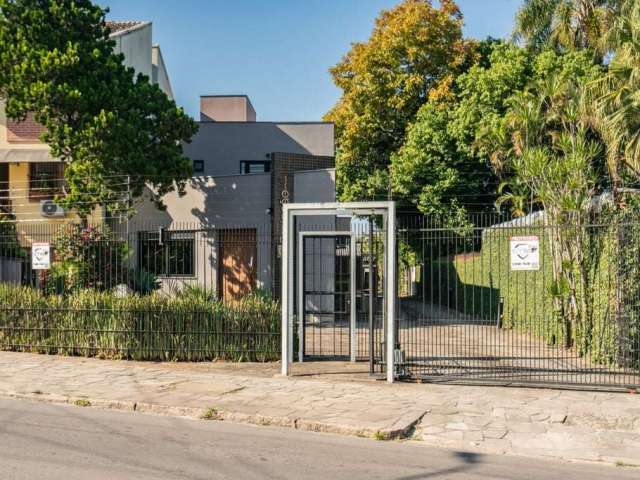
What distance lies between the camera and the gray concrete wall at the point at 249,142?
29.1 m

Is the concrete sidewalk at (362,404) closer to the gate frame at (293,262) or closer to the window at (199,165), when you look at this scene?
the gate frame at (293,262)

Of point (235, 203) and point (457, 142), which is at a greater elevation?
point (457, 142)

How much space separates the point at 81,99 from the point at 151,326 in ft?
24.4

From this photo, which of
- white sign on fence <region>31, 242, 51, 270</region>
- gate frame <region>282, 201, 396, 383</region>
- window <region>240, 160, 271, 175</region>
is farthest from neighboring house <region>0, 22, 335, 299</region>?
window <region>240, 160, 271, 175</region>

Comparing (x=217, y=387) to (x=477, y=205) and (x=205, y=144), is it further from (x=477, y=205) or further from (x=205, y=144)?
(x=477, y=205)

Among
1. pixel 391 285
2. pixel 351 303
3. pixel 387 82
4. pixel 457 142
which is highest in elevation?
pixel 387 82

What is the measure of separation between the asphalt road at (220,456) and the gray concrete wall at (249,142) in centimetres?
2102

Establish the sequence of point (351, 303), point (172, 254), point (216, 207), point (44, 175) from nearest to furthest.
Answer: point (351, 303)
point (172, 254)
point (216, 207)
point (44, 175)

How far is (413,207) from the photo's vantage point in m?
33.1

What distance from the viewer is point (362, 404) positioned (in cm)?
963

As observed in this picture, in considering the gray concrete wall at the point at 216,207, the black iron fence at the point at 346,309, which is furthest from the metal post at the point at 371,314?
the gray concrete wall at the point at 216,207

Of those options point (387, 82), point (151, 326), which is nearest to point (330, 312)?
point (151, 326)

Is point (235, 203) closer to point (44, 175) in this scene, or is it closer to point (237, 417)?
point (44, 175)

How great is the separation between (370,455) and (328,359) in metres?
5.68
